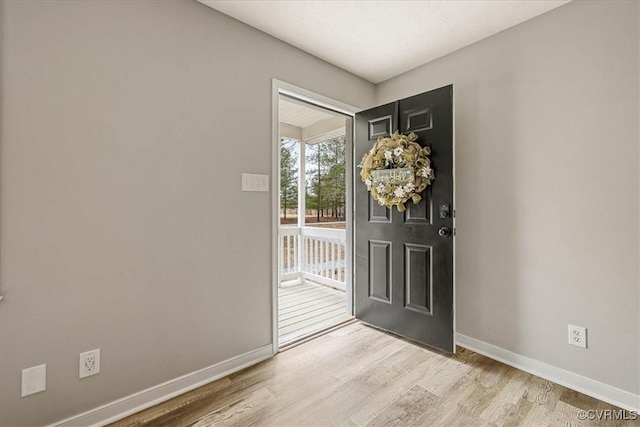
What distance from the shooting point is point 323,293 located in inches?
151

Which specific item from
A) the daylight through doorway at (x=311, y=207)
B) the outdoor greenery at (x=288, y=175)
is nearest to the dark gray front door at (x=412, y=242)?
the daylight through doorway at (x=311, y=207)

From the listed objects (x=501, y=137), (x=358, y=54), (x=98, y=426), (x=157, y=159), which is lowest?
(x=98, y=426)

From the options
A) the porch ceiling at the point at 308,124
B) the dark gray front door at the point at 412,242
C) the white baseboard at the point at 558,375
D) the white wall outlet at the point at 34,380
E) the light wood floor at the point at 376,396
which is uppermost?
the porch ceiling at the point at 308,124

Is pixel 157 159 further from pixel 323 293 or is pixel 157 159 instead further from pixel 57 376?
pixel 323 293

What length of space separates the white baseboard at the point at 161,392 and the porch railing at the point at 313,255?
196 centimetres

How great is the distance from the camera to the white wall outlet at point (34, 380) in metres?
1.34

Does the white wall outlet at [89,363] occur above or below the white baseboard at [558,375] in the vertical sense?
above

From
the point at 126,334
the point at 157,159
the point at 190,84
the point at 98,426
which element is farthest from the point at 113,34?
the point at 98,426

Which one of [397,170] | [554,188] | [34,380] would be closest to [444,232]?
[397,170]

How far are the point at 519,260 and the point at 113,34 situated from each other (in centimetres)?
283

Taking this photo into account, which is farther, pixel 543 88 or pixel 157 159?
pixel 543 88

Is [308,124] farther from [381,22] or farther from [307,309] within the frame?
[307,309]
